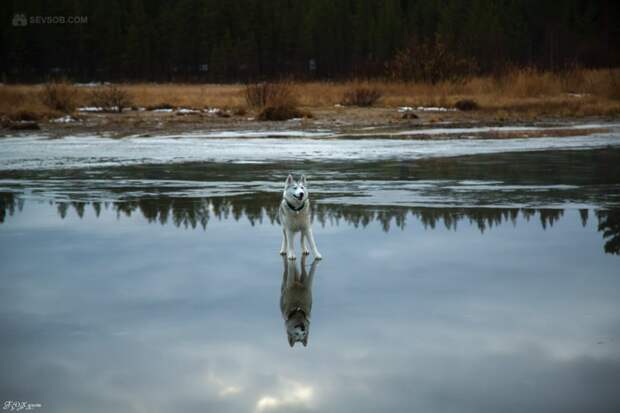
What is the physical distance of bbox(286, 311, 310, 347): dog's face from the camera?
6754mm

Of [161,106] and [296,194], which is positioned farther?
[161,106]

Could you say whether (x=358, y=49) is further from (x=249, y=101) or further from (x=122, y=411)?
(x=122, y=411)

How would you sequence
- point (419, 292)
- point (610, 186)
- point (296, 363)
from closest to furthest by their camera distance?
point (296, 363) < point (419, 292) < point (610, 186)

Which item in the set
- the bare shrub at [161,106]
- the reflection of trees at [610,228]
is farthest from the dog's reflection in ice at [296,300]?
the bare shrub at [161,106]

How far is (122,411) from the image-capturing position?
5352mm

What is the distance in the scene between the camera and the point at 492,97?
136ft

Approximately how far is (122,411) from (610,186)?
37.9ft

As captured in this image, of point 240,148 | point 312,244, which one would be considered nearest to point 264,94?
point 240,148

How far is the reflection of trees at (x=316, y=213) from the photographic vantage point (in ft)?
38.8

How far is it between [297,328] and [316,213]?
229 inches

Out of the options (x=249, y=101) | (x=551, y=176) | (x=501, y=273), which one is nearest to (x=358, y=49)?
(x=249, y=101)

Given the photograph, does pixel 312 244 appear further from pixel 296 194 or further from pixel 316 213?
pixel 316 213

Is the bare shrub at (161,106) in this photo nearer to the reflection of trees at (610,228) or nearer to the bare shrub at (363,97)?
the bare shrub at (363,97)

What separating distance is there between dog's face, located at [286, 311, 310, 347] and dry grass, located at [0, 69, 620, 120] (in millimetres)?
28642
